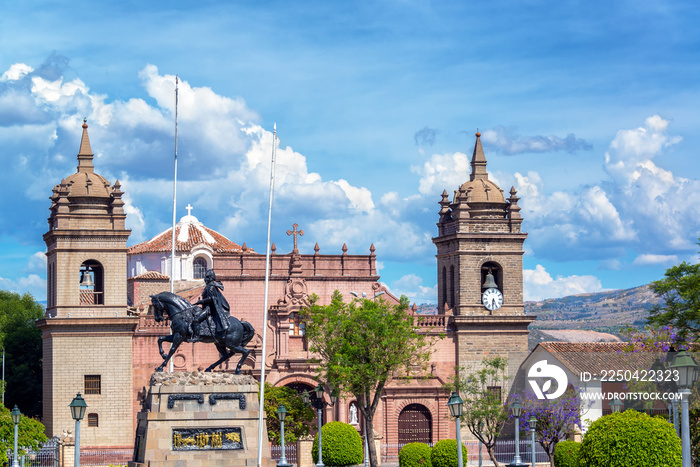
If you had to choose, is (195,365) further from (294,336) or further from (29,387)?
(29,387)

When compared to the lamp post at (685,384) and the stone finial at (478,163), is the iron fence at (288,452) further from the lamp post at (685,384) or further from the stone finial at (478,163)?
the lamp post at (685,384)

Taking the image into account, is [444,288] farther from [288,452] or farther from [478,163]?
[288,452]

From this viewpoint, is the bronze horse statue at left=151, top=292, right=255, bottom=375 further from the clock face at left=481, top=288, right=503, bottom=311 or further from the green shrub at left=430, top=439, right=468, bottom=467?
the clock face at left=481, top=288, right=503, bottom=311

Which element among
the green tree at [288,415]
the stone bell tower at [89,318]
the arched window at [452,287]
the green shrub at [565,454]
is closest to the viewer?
the green shrub at [565,454]

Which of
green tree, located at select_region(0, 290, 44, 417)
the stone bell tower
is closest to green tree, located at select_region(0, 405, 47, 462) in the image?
the stone bell tower

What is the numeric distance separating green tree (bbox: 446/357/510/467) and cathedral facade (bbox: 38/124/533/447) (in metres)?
1.10

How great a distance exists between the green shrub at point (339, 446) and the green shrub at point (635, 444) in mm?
18715

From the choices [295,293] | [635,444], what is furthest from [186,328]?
[295,293]

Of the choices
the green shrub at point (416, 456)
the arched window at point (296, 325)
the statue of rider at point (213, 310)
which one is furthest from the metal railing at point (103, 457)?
the statue of rider at point (213, 310)

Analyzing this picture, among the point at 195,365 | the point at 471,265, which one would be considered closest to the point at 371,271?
the point at 471,265

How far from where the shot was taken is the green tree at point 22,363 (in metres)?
64.8

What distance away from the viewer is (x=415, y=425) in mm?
56781

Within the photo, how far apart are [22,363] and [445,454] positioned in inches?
1201

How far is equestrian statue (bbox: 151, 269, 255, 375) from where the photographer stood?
34.5 metres
